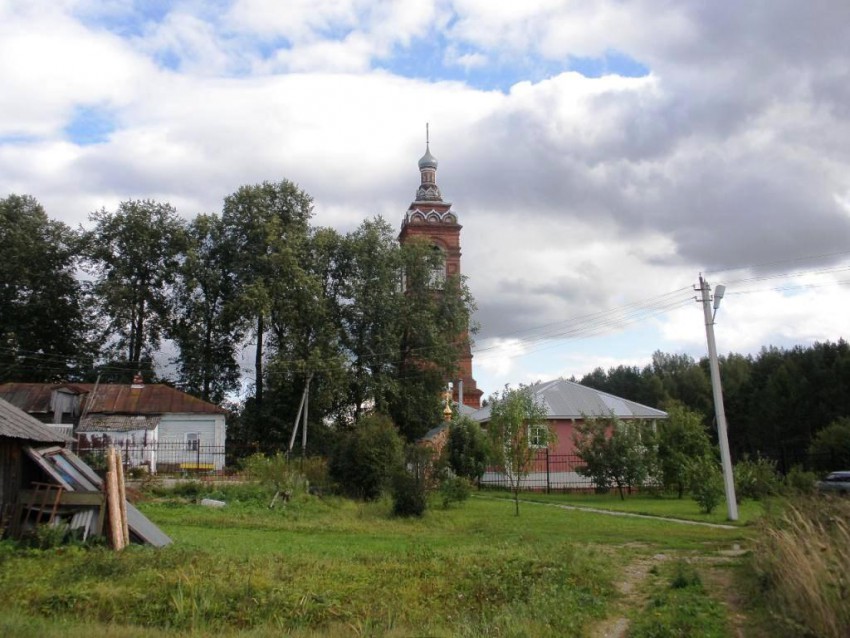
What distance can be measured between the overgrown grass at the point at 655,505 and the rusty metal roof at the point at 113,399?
1517cm

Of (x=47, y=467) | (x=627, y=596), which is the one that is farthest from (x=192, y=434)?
(x=627, y=596)

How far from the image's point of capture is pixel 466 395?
5309cm

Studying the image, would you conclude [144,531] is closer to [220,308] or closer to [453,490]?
[453,490]

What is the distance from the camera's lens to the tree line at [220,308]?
134ft

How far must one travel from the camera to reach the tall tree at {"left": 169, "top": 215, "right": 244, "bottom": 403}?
42.2m

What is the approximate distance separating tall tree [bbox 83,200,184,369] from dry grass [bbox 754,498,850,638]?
37924 millimetres

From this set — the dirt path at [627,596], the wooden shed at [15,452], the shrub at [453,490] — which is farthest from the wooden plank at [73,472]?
the shrub at [453,490]

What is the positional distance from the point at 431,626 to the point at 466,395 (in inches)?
1783

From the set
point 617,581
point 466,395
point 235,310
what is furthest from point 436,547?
point 466,395

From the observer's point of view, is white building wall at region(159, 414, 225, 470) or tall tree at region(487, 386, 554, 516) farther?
white building wall at region(159, 414, 225, 470)

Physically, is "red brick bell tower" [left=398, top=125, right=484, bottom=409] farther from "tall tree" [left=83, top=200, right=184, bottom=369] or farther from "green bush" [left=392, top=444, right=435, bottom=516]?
"green bush" [left=392, top=444, right=435, bottom=516]

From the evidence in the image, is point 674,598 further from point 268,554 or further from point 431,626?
point 268,554

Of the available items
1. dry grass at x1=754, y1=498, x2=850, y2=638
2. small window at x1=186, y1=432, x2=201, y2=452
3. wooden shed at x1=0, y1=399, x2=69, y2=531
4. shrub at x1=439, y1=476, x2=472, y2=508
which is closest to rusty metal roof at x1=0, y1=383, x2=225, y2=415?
small window at x1=186, y1=432, x2=201, y2=452

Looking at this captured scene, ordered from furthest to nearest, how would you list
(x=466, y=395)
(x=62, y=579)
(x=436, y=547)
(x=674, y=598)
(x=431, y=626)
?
(x=466, y=395), (x=436, y=547), (x=62, y=579), (x=674, y=598), (x=431, y=626)
